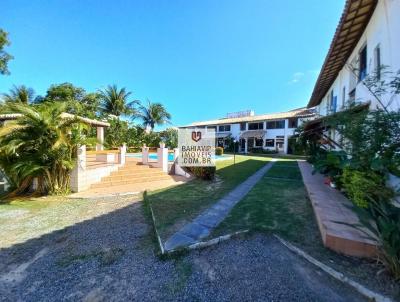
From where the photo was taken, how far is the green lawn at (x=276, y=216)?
4965 millimetres

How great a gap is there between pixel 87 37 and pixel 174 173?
14971mm

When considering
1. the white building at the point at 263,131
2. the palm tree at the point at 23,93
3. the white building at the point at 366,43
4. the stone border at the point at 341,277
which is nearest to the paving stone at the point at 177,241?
the stone border at the point at 341,277

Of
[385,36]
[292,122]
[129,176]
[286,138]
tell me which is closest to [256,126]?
[286,138]

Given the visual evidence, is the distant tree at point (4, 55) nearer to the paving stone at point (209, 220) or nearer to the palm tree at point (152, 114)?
the palm tree at point (152, 114)

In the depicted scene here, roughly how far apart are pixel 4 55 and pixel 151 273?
29488mm

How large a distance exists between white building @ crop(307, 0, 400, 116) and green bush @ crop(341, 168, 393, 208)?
247 cm

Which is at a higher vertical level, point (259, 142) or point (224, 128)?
point (224, 128)

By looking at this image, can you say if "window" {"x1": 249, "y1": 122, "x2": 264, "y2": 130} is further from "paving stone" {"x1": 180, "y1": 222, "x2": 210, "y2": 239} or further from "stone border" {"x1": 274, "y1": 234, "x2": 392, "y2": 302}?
"stone border" {"x1": 274, "y1": 234, "x2": 392, "y2": 302}

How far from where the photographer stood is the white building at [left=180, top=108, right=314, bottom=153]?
38750 millimetres

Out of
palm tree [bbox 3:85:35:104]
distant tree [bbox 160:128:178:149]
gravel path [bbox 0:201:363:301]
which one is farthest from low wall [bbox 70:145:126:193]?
palm tree [bbox 3:85:35:104]

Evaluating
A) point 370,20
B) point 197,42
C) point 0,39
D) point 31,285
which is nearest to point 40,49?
point 0,39

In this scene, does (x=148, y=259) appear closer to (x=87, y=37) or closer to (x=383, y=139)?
(x=383, y=139)

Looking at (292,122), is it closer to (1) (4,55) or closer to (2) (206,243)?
(2) (206,243)

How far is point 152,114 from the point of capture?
37.2 metres
